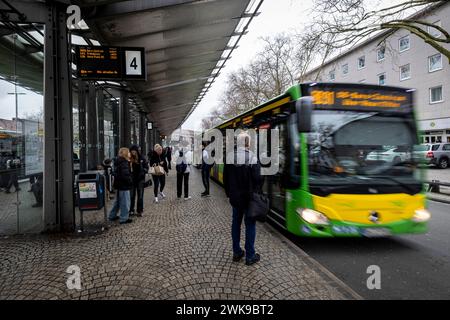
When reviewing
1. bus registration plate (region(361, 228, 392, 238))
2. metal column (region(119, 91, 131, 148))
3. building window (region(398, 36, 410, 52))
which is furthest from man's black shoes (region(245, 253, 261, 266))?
building window (region(398, 36, 410, 52))

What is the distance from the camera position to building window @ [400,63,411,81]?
28405 mm

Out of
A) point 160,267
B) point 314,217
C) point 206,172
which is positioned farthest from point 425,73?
point 160,267

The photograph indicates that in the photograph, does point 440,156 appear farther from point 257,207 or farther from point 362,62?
point 257,207

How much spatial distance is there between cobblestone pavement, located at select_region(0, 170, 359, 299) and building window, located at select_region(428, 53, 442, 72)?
28.3 m

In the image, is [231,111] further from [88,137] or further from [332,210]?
[332,210]

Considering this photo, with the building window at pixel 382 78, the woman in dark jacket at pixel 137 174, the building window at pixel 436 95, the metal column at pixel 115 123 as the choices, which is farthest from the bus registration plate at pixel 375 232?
the building window at pixel 382 78

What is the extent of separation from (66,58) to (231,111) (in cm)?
3811

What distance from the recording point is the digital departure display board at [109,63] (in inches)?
235

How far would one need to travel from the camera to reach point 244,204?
410 cm

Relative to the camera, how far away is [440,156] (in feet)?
70.2

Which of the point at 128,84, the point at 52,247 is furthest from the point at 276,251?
the point at 128,84

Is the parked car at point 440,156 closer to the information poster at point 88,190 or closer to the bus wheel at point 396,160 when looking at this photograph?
the bus wheel at point 396,160

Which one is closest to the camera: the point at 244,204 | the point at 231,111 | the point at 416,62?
the point at 244,204

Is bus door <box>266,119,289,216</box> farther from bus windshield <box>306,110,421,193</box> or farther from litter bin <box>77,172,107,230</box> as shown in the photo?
litter bin <box>77,172,107,230</box>
